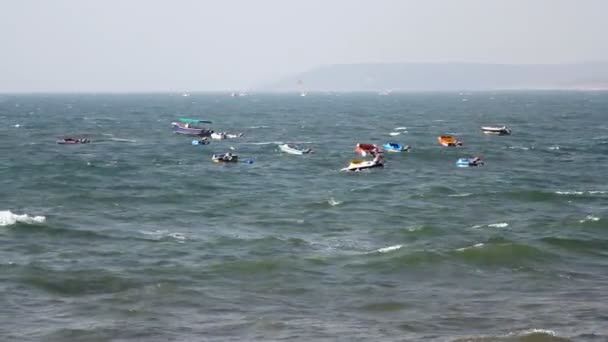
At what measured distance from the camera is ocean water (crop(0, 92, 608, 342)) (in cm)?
3766

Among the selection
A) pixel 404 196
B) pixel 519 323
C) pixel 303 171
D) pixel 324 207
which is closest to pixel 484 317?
pixel 519 323

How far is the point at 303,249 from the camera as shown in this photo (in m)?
53.2

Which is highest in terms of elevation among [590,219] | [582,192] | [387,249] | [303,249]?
[582,192]

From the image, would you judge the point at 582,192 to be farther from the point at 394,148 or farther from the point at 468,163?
the point at 394,148

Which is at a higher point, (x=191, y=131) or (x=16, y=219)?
(x=191, y=131)

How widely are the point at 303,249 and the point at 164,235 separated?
10503 millimetres

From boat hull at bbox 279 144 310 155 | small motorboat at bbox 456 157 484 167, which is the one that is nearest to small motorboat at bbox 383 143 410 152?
boat hull at bbox 279 144 310 155

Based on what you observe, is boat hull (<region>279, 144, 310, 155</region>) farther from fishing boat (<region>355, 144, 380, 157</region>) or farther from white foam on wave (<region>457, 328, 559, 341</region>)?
white foam on wave (<region>457, 328, 559, 341</region>)

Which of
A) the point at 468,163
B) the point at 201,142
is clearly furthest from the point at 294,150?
the point at 468,163

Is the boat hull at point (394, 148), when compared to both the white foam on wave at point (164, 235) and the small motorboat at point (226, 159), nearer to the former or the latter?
the small motorboat at point (226, 159)

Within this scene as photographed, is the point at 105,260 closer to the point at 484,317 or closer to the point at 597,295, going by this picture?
the point at 484,317

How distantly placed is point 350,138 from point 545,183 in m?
57.8

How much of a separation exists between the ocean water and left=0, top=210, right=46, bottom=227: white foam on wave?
0.29m

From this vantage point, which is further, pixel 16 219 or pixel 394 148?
pixel 394 148
